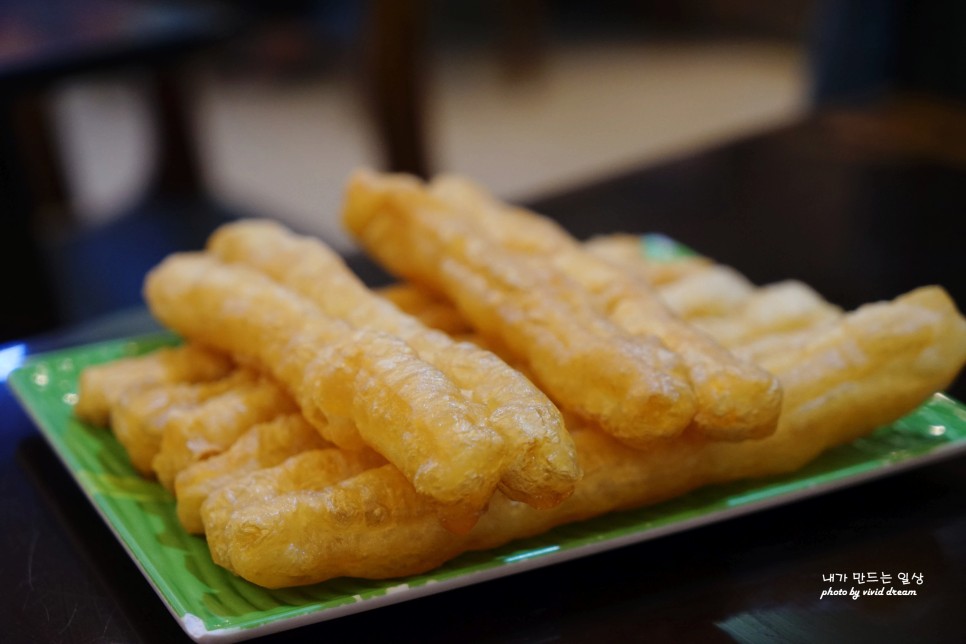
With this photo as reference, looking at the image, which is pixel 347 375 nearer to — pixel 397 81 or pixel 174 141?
pixel 397 81

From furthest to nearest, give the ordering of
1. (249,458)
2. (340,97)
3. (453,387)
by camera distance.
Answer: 1. (340,97)
2. (249,458)
3. (453,387)

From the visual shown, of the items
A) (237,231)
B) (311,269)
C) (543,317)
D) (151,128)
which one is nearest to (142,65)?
(151,128)

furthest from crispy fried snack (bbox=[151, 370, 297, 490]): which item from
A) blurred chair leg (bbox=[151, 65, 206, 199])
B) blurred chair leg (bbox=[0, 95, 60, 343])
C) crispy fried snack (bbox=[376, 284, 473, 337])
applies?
blurred chair leg (bbox=[151, 65, 206, 199])

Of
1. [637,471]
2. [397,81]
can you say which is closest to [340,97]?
[397,81]

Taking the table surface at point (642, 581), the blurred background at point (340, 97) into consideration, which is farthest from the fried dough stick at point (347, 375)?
the blurred background at point (340, 97)

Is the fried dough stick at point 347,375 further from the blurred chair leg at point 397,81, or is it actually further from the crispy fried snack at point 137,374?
the blurred chair leg at point 397,81

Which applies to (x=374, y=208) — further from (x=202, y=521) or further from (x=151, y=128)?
(x=151, y=128)
